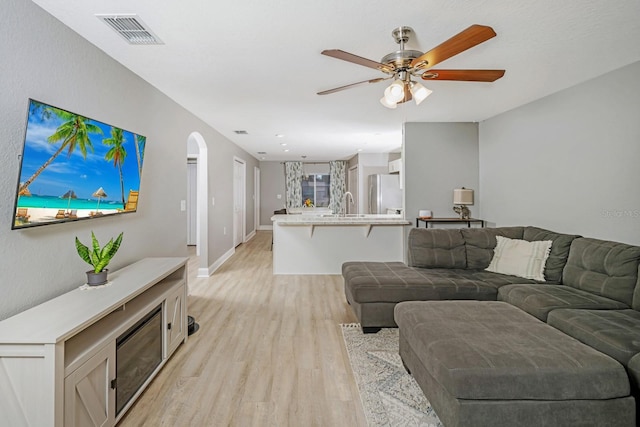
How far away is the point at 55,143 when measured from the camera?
1854 millimetres

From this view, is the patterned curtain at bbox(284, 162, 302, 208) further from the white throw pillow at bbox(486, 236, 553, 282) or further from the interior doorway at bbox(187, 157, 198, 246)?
the white throw pillow at bbox(486, 236, 553, 282)

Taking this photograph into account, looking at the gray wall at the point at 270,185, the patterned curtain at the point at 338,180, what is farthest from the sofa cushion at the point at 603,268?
the gray wall at the point at 270,185

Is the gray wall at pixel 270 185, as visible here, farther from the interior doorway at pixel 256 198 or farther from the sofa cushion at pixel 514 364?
the sofa cushion at pixel 514 364

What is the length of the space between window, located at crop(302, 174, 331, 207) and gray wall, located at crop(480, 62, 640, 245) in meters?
6.88

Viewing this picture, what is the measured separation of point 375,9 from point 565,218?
3.14 meters

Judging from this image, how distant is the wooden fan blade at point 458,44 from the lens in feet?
5.73

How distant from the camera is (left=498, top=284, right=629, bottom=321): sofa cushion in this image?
2.46 m

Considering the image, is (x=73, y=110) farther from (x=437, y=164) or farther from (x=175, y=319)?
(x=437, y=164)

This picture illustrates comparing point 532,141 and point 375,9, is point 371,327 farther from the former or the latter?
point 532,141

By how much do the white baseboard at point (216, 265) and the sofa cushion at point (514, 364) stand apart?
3.94 m

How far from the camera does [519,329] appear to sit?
79.7 inches

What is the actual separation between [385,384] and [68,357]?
6.08 feet

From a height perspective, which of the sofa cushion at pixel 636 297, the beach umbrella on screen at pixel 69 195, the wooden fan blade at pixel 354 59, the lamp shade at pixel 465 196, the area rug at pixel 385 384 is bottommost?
the area rug at pixel 385 384

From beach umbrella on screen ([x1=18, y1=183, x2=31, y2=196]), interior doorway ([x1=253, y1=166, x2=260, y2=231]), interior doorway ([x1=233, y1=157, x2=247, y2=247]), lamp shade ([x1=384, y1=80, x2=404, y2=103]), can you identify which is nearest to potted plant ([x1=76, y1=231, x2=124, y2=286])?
beach umbrella on screen ([x1=18, y1=183, x2=31, y2=196])
